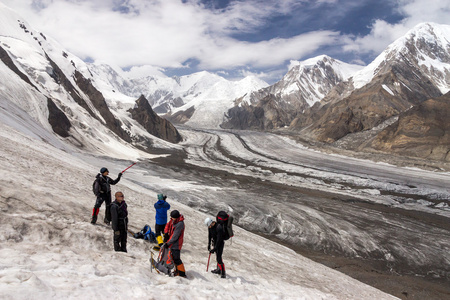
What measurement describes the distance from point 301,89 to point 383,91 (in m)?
95.6

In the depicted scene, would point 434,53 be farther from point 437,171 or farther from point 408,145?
point 437,171

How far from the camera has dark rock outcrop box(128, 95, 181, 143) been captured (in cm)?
6938

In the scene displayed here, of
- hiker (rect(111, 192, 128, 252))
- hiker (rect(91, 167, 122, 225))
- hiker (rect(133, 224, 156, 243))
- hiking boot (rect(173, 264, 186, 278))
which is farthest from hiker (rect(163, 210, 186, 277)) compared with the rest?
hiker (rect(91, 167, 122, 225))

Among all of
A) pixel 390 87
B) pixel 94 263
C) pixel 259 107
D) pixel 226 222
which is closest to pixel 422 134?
pixel 390 87

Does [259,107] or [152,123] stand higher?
[259,107]

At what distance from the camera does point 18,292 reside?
349cm

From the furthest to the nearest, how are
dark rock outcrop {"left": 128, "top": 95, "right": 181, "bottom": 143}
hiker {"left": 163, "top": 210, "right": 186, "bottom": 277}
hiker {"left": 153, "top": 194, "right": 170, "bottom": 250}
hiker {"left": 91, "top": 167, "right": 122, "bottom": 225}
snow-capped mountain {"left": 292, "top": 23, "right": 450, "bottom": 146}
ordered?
snow-capped mountain {"left": 292, "top": 23, "right": 450, "bottom": 146}, dark rock outcrop {"left": 128, "top": 95, "right": 181, "bottom": 143}, hiker {"left": 91, "top": 167, "right": 122, "bottom": 225}, hiker {"left": 153, "top": 194, "right": 170, "bottom": 250}, hiker {"left": 163, "top": 210, "right": 186, "bottom": 277}

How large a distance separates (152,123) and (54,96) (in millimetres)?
29483

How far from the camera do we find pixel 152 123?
70.9 meters

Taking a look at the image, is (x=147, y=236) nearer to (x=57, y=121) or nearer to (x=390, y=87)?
(x=57, y=121)

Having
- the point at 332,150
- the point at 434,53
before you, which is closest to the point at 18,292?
the point at 332,150

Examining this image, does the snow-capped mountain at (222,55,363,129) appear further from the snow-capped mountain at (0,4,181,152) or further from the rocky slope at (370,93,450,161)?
the rocky slope at (370,93,450,161)

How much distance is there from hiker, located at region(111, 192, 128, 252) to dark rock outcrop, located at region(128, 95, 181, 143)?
209 feet

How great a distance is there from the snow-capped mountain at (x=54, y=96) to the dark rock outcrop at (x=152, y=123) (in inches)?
14.0
